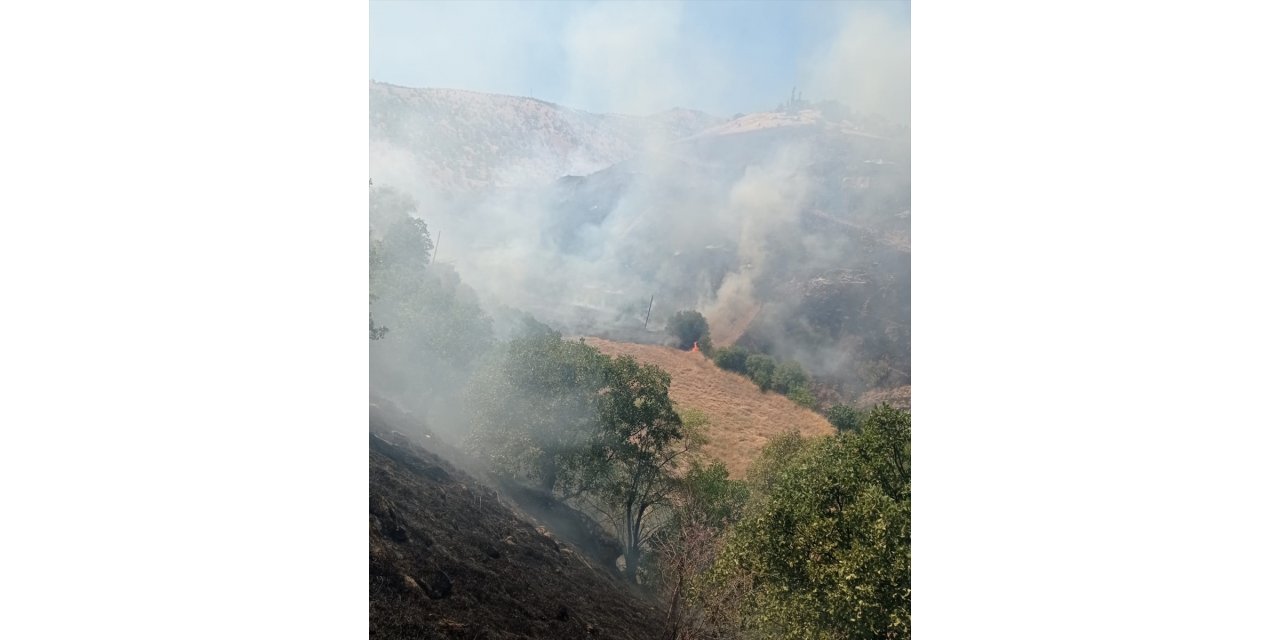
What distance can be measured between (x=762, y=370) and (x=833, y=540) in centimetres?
156

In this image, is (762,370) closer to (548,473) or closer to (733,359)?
(733,359)

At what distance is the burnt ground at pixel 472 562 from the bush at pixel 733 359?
1910 millimetres

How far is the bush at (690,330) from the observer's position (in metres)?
7.78

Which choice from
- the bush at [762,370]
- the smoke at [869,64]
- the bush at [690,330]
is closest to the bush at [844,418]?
the bush at [762,370]

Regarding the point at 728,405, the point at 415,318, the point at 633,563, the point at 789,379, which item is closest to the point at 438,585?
the point at 633,563

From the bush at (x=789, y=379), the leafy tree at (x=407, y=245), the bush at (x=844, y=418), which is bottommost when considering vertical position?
the bush at (x=844, y=418)

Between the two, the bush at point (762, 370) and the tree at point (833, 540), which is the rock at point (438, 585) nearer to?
the tree at point (833, 540)

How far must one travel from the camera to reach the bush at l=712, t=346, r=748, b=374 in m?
7.67

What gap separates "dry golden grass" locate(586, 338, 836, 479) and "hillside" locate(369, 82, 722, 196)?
6.00 feet

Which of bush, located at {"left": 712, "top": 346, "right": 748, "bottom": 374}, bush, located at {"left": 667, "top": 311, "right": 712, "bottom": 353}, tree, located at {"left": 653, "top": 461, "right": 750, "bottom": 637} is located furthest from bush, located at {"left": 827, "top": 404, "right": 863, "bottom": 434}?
bush, located at {"left": 667, "top": 311, "right": 712, "bottom": 353}

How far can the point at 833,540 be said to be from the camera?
22.7ft

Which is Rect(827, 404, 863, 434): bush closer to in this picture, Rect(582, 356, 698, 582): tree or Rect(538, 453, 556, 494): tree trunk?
Rect(582, 356, 698, 582): tree
